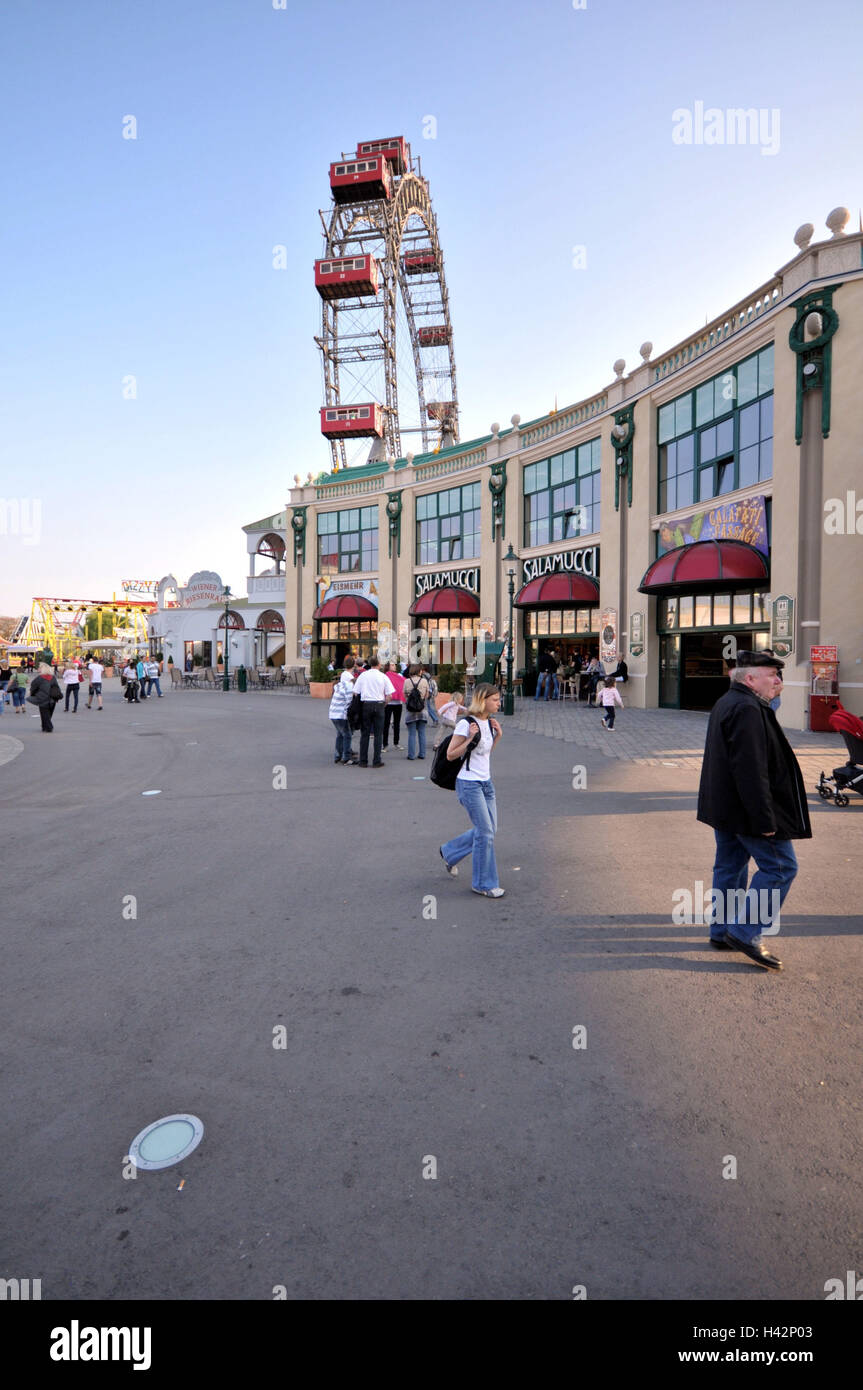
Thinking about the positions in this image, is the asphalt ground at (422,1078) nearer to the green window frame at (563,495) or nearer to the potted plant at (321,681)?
the green window frame at (563,495)

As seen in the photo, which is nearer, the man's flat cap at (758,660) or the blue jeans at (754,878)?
the blue jeans at (754,878)

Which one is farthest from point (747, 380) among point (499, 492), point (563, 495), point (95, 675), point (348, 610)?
point (95, 675)

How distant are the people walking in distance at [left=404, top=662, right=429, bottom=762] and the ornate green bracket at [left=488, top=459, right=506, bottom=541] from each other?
18.6 metres

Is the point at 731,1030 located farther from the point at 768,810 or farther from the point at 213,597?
the point at 213,597

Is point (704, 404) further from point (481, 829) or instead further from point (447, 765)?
Result: point (481, 829)

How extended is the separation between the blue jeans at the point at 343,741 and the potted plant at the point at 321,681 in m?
17.3

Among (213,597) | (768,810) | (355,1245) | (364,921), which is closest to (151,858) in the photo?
(364,921)

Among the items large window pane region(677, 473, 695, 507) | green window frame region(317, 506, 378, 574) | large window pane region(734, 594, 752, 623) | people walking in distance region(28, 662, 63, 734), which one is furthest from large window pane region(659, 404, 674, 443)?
people walking in distance region(28, 662, 63, 734)

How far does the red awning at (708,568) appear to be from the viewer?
17734 mm

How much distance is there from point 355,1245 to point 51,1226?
3.46 ft

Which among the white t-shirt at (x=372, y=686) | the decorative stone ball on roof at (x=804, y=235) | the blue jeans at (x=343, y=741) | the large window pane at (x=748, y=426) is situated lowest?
the blue jeans at (x=343, y=741)

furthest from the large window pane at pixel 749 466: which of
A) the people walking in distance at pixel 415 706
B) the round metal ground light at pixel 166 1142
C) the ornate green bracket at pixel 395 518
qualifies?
the round metal ground light at pixel 166 1142

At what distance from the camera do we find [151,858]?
21.5 ft

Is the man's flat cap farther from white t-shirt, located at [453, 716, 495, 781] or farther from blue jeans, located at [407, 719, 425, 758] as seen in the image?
blue jeans, located at [407, 719, 425, 758]
